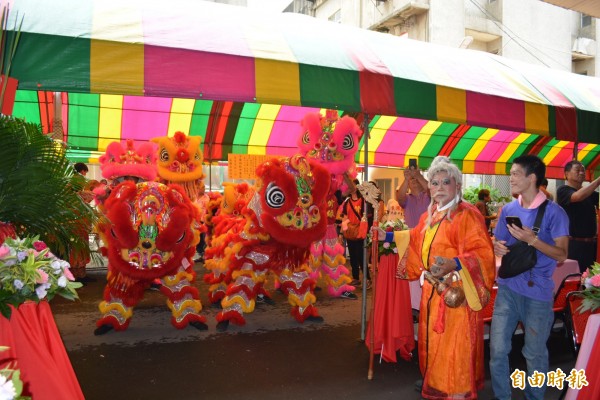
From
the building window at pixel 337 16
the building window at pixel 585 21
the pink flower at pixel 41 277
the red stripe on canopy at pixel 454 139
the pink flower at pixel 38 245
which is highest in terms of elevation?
the building window at pixel 337 16

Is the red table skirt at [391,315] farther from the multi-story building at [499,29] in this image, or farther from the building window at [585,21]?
the building window at [585,21]

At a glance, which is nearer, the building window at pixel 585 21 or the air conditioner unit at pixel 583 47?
the air conditioner unit at pixel 583 47

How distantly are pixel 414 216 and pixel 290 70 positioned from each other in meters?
2.41

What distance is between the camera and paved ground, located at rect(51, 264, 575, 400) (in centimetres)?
323

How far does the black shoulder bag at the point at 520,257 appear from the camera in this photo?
269cm

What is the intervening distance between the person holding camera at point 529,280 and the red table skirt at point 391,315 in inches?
38.3

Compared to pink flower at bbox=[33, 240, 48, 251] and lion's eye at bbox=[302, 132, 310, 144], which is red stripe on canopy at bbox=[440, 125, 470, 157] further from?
pink flower at bbox=[33, 240, 48, 251]

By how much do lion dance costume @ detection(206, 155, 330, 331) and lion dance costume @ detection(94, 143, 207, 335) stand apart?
1.42 feet

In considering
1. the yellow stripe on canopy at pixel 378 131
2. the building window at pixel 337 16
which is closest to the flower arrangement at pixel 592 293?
the yellow stripe on canopy at pixel 378 131

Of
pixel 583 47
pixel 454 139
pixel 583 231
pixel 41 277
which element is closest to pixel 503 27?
pixel 583 47

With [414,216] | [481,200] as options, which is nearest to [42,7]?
[414,216]

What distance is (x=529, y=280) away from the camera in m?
2.72

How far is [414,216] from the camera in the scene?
5125 mm

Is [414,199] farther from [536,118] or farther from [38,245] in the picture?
[38,245]
